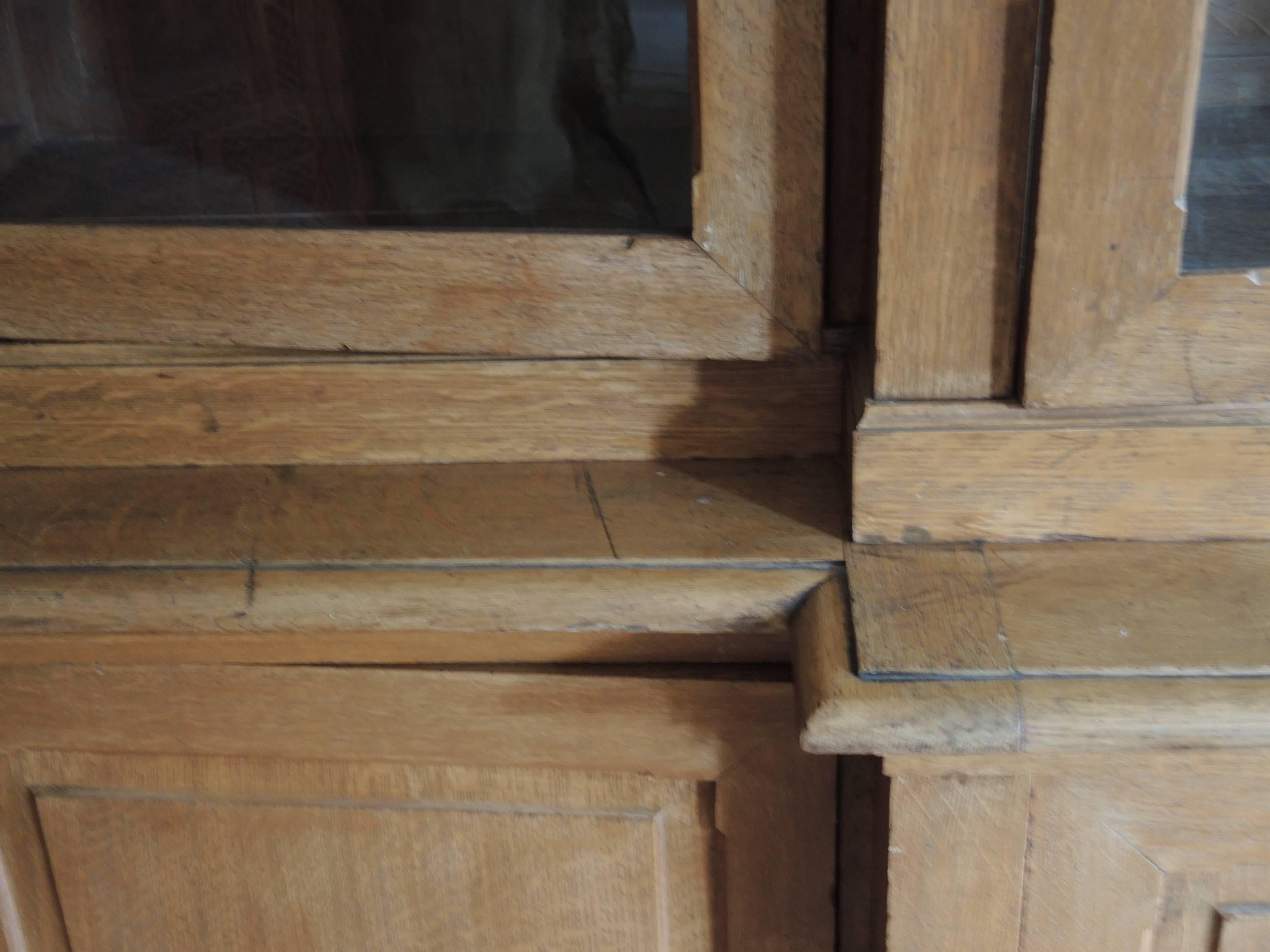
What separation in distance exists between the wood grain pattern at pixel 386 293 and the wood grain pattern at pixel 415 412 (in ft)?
0.06

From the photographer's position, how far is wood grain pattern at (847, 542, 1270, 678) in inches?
20.8

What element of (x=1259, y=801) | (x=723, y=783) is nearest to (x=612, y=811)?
(x=723, y=783)

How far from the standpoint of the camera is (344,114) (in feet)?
2.15

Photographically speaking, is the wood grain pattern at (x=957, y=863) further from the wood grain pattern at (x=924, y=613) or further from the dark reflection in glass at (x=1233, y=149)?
the dark reflection in glass at (x=1233, y=149)

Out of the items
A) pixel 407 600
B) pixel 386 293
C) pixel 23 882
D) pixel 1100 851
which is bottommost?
pixel 23 882

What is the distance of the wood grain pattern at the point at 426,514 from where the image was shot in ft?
2.00

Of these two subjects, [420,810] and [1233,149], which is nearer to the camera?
[1233,149]

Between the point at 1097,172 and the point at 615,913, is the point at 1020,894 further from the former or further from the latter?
the point at 1097,172

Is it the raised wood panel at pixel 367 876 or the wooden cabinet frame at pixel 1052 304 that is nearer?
the wooden cabinet frame at pixel 1052 304

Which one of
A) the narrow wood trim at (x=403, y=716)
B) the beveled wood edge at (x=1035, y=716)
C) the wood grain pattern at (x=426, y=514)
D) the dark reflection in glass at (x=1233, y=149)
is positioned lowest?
the narrow wood trim at (x=403, y=716)

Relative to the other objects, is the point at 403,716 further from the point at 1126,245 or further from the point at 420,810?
the point at 1126,245

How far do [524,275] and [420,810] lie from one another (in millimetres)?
298

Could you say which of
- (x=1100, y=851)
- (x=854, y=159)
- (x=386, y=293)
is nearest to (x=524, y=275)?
(x=386, y=293)

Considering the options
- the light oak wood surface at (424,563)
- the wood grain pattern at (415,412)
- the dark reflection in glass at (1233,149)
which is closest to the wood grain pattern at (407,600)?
the light oak wood surface at (424,563)
